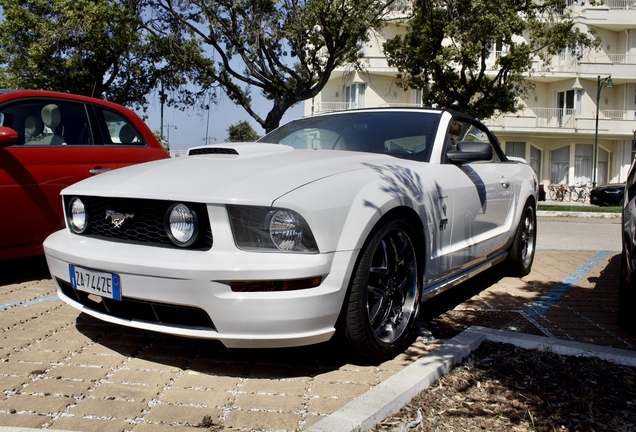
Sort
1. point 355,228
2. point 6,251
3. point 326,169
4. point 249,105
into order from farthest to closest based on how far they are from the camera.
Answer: point 249,105, point 6,251, point 326,169, point 355,228

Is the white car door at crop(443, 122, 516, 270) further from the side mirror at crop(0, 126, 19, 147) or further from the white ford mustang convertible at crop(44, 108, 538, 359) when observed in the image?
the side mirror at crop(0, 126, 19, 147)

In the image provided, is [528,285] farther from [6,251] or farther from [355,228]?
[6,251]

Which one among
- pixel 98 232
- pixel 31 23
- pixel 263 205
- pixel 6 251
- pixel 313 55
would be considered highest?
pixel 31 23

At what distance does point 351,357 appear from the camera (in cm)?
304

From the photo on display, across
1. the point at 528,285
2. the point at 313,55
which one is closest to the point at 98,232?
the point at 528,285

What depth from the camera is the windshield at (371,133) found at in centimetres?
396

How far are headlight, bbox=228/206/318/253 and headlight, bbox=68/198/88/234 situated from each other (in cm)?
107

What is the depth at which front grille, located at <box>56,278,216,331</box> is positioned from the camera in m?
2.66

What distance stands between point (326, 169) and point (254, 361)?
3.69 feet

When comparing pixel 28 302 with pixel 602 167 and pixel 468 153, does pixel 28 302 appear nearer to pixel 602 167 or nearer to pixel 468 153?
pixel 468 153

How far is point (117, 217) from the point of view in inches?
116

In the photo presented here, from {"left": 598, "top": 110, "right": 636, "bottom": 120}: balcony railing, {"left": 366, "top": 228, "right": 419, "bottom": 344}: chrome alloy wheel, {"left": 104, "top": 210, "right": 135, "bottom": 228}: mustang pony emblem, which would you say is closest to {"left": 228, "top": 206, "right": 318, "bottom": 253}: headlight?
{"left": 366, "top": 228, "right": 419, "bottom": 344}: chrome alloy wheel

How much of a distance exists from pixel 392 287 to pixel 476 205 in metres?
1.27

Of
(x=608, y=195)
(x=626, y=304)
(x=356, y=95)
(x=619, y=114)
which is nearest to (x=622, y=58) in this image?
(x=619, y=114)
